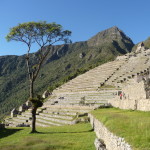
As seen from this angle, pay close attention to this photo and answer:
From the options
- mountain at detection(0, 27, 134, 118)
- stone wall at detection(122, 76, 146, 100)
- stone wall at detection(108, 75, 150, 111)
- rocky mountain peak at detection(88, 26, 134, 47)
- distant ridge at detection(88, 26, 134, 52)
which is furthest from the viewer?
rocky mountain peak at detection(88, 26, 134, 47)

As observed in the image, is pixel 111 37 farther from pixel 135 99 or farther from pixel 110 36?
pixel 135 99

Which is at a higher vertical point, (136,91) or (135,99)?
(136,91)

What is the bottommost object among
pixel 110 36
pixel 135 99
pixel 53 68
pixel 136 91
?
pixel 135 99

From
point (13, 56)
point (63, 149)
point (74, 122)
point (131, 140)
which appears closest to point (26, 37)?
point (74, 122)

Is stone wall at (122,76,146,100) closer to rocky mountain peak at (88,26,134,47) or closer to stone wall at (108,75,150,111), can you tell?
stone wall at (108,75,150,111)

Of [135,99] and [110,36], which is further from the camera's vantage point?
[110,36]

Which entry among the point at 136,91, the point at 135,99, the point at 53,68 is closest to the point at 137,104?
the point at 135,99

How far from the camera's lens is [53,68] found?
4751 inches

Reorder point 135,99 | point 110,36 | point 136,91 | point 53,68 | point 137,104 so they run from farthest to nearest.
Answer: point 110,36 → point 53,68 → point 136,91 → point 135,99 → point 137,104

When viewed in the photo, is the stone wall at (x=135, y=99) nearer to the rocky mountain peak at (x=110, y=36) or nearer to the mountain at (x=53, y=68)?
the mountain at (x=53, y=68)

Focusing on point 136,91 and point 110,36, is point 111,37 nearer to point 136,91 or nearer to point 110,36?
point 110,36

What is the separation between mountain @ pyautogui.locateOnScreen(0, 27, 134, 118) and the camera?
8428cm

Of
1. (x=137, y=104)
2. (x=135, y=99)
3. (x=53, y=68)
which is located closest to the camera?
(x=137, y=104)

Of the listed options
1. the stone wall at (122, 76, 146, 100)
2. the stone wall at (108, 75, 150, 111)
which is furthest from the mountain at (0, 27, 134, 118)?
the stone wall at (108, 75, 150, 111)
